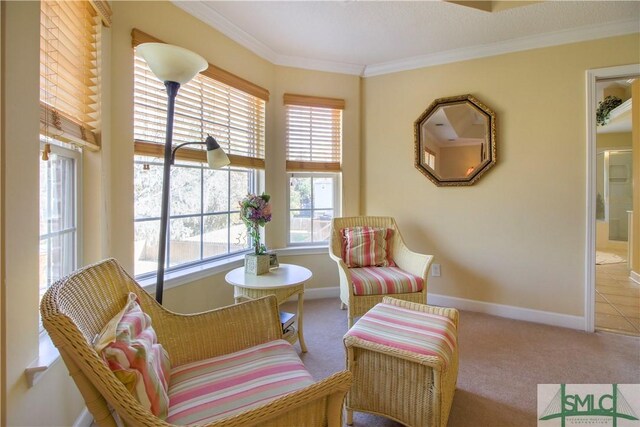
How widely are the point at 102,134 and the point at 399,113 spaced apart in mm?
2625

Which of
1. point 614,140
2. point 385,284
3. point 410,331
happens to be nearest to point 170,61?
point 410,331

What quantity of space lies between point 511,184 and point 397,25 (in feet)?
5.64

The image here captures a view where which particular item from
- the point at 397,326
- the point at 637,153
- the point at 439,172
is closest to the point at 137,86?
the point at 397,326

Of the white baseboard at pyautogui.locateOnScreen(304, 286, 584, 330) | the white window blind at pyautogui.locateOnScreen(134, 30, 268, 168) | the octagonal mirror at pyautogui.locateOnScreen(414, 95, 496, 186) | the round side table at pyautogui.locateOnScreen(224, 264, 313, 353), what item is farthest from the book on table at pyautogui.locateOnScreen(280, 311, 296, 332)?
the octagonal mirror at pyautogui.locateOnScreen(414, 95, 496, 186)

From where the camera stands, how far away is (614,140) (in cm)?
609

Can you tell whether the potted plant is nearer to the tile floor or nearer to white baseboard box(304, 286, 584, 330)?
white baseboard box(304, 286, 584, 330)

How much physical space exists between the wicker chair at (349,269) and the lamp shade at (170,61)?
1690 mm

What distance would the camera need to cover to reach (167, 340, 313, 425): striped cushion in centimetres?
100

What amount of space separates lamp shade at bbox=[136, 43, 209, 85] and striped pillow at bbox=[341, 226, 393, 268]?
6.16 feet

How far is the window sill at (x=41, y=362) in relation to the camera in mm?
1069

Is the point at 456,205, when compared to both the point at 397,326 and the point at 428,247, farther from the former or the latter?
the point at 397,326

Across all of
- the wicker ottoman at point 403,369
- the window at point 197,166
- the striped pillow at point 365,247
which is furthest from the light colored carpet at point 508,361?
the window at point 197,166

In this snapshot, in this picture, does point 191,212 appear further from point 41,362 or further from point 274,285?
point 41,362

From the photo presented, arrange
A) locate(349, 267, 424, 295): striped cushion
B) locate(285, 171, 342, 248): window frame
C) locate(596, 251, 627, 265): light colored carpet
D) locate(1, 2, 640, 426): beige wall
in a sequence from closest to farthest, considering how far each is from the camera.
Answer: locate(1, 2, 640, 426): beige wall → locate(349, 267, 424, 295): striped cushion → locate(285, 171, 342, 248): window frame → locate(596, 251, 627, 265): light colored carpet
